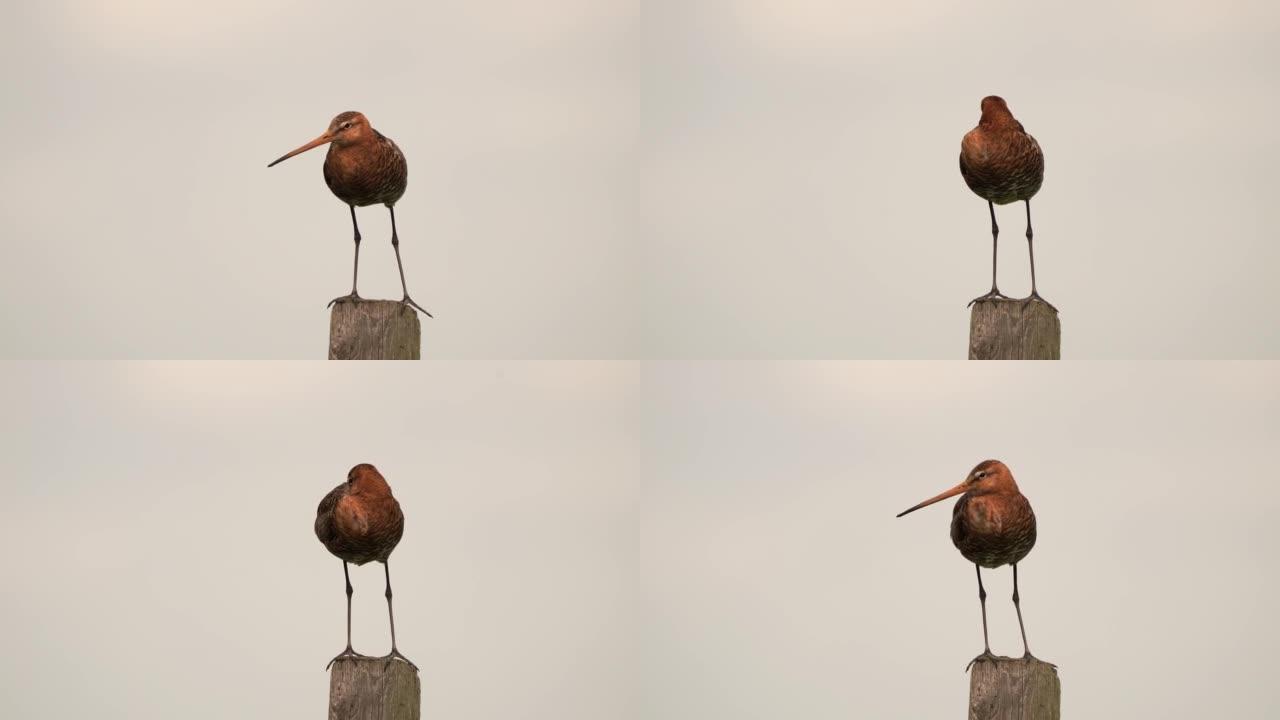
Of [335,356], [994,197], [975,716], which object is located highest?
[994,197]

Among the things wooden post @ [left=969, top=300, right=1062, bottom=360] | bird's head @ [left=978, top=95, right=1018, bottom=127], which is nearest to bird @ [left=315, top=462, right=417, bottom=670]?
wooden post @ [left=969, top=300, right=1062, bottom=360]

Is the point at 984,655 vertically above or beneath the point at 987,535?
beneath

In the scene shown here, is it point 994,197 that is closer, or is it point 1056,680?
point 1056,680

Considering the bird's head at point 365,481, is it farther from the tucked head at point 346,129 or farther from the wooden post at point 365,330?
the tucked head at point 346,129

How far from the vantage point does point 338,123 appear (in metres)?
4.84

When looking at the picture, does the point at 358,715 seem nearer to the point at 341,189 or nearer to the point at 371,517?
the point at 371,517

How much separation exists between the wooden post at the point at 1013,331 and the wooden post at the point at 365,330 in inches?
68.6

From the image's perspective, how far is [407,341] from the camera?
16.4ft

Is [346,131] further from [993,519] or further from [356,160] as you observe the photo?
[993,519]

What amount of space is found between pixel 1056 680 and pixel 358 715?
6.55 ft

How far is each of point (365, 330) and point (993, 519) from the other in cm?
193

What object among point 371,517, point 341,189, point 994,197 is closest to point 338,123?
point 341,189

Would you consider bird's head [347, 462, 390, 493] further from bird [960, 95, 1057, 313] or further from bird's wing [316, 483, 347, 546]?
bird [960, 95, 1057, 313]

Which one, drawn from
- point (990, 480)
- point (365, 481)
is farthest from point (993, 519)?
point (365, 481)
